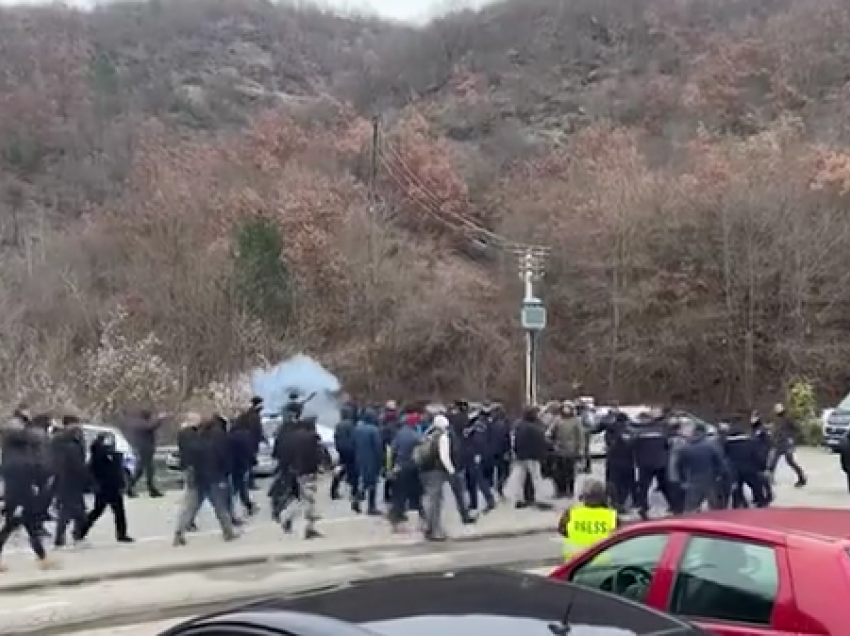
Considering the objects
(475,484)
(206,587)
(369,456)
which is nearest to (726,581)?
(206,587)

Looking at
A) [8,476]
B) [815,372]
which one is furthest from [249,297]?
[8,476]

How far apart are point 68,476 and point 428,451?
166 inches

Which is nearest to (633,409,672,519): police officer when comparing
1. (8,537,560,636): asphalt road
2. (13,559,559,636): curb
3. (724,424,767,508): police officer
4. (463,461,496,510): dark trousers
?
(724,424,767,508): police officer

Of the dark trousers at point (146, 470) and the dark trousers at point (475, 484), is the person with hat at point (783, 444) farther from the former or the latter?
the dark trousers at point (146, 470)

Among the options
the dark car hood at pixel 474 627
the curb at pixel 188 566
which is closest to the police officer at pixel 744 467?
the curb at pixel 188 566

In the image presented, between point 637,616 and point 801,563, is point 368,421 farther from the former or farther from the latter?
point 637,616

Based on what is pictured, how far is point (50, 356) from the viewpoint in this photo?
42594 millimetres

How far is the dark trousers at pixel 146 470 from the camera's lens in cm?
2208

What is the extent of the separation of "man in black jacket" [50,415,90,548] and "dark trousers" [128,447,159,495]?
18.6ft

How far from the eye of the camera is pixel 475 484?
20.3m

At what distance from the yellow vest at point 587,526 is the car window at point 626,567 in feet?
9.89

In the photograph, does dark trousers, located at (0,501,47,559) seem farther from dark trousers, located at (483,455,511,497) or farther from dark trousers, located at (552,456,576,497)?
dark trousers, located at (552,456,576,497)

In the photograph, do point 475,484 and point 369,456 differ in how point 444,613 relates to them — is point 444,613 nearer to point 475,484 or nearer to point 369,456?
point 369,456

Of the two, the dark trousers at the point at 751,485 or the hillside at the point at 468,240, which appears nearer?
the dark trousers at the point at 751,485
